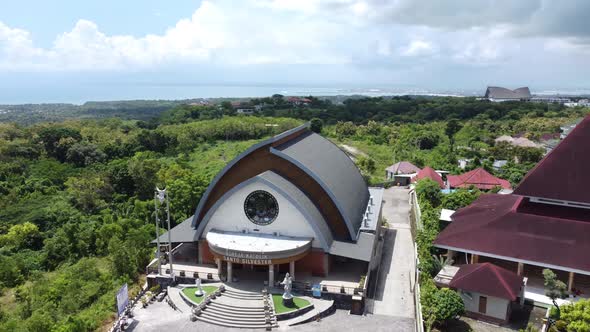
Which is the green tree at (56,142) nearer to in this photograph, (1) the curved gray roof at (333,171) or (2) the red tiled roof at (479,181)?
(1) the curved gray roof at (333,171)

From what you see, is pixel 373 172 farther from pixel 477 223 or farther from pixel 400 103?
pixel 400 103

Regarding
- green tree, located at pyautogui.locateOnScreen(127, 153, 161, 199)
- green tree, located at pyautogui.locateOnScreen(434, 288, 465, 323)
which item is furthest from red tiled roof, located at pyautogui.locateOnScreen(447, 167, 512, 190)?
green tree, located at pyautogui.locateOnScreen(127, 153, 161, 199)

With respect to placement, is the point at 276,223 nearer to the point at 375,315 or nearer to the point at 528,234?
the point at 375,315

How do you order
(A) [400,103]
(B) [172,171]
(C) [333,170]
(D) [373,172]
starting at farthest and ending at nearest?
1. (A) [400,103]
2. (D) [373,172]
3. (B) [172,171]
4. (C) [333,170]

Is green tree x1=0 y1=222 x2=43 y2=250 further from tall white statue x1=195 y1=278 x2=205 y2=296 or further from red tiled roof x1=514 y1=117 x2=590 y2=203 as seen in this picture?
red tiled roof x1=514 y1=117 x2=590 y2=203

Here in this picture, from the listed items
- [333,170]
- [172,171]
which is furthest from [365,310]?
[172,171]

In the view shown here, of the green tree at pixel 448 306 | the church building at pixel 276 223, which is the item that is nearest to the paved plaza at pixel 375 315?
the church building at pixel 276 223
